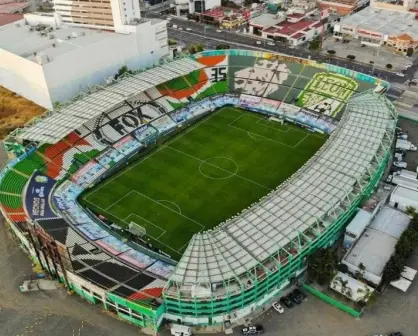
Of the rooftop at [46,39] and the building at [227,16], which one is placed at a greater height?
the rooftop at [46,39]

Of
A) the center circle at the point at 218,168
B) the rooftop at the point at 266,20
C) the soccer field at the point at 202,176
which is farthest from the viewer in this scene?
the rooftop at the point at 266,20

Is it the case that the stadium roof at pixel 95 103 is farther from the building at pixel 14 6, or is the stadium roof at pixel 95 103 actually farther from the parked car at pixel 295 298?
the building at pixel 14 6

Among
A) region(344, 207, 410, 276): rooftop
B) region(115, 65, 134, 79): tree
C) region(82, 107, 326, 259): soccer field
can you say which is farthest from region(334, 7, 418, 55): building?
region(344, 207, 410, 276): rooftop

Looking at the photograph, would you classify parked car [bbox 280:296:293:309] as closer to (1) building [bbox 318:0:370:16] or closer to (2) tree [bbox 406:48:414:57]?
(2) tree [bbox 406:48:414:57]

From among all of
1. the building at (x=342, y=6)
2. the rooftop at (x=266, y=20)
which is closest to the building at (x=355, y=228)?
the rooftop at (x=266, y=20)

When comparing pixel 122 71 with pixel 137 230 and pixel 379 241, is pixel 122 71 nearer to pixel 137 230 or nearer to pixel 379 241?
pixel 137 230

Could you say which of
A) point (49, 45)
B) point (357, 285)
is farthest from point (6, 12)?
point (357, 285)
